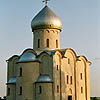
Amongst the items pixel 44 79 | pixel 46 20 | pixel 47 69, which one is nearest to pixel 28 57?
pixel 47 69

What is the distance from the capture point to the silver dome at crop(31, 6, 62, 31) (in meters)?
28.8

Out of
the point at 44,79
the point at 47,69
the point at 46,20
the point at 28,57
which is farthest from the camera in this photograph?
the point at 46,20

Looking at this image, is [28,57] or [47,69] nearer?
[47,69]

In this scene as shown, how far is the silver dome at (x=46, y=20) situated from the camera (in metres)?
28.8

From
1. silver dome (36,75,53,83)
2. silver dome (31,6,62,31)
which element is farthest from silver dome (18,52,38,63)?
silver dome (31,6,62,31)

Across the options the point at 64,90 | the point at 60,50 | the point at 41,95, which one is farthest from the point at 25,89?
the point at 60,50

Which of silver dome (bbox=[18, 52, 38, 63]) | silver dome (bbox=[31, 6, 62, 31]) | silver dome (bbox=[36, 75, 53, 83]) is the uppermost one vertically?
silver dome (bbox=[31, 6, 62, 31])

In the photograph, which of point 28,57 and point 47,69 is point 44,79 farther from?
point 28,57

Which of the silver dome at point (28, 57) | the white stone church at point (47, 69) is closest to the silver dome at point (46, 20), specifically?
the white stone church at point (47, 69)

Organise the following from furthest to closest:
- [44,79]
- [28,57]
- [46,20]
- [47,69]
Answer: [46,20]
[28,57]
[47,69]
[44,79]

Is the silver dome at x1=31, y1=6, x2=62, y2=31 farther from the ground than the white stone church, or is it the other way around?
the silver dome at x1=31, y1=6, x2=62, y2=31

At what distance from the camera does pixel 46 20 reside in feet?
94.2

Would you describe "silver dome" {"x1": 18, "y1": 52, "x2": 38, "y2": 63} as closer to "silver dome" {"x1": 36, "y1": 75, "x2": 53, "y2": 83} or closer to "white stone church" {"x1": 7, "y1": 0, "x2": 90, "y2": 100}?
"white stone church" {"x1": 7, "y1": 0, "x2": 90, "y2": 100}

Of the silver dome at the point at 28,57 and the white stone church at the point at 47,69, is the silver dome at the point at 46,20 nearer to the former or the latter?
the white stone church at the point at 47,69
